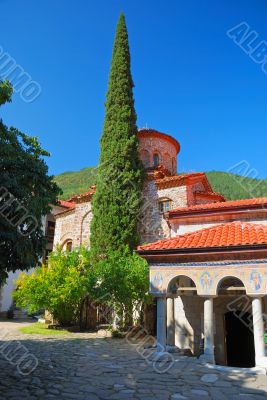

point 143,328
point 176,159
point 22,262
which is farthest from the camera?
point 176,159

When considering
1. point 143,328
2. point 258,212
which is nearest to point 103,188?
point 143,328

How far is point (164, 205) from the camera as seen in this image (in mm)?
19391

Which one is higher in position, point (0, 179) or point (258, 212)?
point (258, 212)

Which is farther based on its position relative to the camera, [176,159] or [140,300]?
[176,159]

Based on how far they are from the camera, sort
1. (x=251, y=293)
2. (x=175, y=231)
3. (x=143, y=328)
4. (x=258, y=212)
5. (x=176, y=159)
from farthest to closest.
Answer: (x=176, y=159) < (x=143, y=328) < (x=175, y=231) < (x=258, y=212) < (x=251, y=293)

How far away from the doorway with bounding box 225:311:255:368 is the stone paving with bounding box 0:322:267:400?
308 cm

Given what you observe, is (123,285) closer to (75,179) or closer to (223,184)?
(223,184)

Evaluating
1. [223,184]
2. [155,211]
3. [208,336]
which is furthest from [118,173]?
[223,184]

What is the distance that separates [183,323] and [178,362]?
313 cm

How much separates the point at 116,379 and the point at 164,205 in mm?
13268

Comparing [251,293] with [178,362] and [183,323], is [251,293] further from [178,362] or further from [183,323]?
[183,323]

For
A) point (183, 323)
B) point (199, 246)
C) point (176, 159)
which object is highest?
point (176, 159)

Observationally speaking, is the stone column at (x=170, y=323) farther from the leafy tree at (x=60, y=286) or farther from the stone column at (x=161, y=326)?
the leafy tree at (x=60, y=286)

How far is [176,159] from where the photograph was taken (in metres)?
25.0
